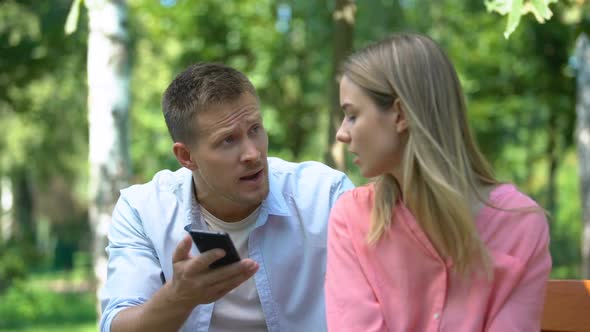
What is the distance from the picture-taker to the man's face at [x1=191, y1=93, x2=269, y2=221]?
308 centimetres

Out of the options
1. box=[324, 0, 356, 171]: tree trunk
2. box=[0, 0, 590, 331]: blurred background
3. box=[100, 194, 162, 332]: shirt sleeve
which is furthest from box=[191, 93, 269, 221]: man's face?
box=[324, 0, 356, 171]: tree trunk

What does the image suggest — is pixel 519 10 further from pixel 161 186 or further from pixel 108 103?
pixel 108 103

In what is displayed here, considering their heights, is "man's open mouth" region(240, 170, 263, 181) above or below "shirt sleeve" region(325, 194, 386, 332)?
above

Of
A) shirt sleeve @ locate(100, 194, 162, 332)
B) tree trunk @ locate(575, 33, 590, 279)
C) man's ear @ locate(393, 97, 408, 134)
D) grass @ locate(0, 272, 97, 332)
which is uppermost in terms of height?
man's ear @ locate(393, 97, 408, 134)

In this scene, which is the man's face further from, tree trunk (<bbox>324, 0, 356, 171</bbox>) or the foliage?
tree trunk (<bbox>324, 0, 356, 171</bbox>)

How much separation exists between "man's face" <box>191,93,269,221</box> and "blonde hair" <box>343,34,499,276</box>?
68 cm

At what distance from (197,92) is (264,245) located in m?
0.62

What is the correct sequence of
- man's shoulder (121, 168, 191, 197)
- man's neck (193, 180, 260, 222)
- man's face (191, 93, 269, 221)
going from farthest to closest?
man's shoulder (121, 168, 191, 197), man's neck (193, 180, 260, 222), man's face (191, 93, 269, 221)

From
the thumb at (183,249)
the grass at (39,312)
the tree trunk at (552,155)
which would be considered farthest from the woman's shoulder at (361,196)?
the tree trunk at (552,155)

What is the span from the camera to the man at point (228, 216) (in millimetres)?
3105

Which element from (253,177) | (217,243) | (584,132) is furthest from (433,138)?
(584,132)

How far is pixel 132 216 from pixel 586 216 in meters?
7.16

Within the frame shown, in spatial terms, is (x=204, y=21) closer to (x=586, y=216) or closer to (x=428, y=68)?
(x=586, y=216)

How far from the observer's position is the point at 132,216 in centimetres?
331
